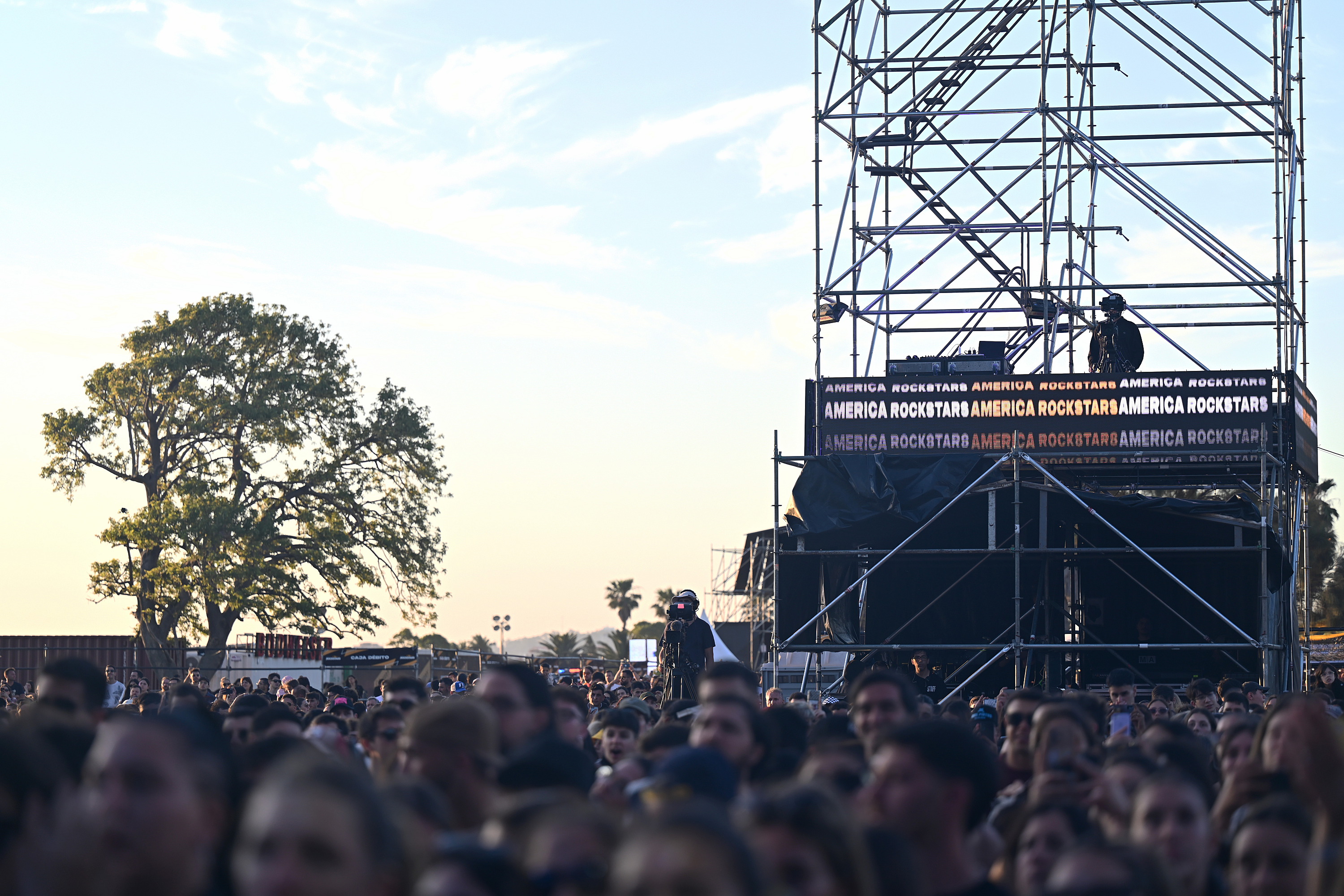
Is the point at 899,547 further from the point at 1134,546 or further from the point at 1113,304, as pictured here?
the point at 1113,304

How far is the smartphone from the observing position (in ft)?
37.5

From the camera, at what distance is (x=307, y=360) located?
41.4 meters

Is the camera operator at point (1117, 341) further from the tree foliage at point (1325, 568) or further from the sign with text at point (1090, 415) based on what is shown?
the tree foliage at point (1325, 568)

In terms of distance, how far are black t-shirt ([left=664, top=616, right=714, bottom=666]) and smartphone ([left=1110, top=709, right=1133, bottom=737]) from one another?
6.02 metres

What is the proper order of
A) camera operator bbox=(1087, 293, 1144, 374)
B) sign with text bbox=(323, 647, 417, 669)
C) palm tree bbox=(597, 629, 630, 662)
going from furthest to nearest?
palm tree bbox=(597, 629, 630, 662) < sign with text bbox=(323, 647, 417, 669) < camera operator bbox=(1087, 293, 1144, 374)

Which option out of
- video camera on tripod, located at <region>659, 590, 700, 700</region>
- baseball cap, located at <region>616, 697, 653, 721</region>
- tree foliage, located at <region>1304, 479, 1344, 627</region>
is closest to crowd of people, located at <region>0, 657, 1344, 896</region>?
baseball cap, located at <region>616, 697, 653, 721</region>

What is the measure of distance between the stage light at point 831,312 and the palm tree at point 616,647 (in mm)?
52978

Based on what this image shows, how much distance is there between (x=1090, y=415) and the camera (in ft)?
62.4

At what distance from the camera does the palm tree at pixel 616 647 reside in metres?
75.0

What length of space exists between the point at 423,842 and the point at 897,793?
1.51 m

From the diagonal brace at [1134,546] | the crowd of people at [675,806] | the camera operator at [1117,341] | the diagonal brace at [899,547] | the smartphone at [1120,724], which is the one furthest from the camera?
the camera operator at [1117,341]

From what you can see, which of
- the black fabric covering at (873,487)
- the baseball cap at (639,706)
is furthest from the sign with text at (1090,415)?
the baseball cap at (639,706)

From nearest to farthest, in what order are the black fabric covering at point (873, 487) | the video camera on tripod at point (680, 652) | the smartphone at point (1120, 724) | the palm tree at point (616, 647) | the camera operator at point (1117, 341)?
the smartphone at point (1120, 724) < the video camera on tripod at point (680, 652) < the black fabric covering at point (873, 487) < the camera operator at point (1117, 341) < the palm tree at point (616, 647)

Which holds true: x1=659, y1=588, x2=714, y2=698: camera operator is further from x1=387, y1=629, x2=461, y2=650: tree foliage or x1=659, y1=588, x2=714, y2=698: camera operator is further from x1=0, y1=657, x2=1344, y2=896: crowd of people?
x1=387, y1=629, x2=461, y2=650: tree foliage
